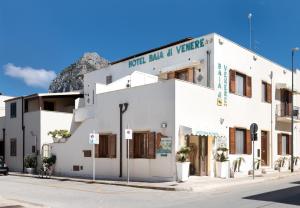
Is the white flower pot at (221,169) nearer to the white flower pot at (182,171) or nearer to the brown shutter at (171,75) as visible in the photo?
the white flower pot at (182,171)

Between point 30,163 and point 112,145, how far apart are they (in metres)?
9.19

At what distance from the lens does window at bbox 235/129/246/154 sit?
25.4 meters

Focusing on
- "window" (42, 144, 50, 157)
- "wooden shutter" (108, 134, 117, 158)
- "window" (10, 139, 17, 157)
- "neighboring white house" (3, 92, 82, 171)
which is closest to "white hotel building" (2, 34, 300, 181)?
"wooden shutter" (108, 134, 117, 158)

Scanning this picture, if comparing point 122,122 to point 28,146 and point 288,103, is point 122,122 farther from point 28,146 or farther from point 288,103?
point 288,103

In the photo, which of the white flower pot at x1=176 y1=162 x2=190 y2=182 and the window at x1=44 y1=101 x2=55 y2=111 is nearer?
the white flower pot at x1=176 y1=162 x2=190 y2=182

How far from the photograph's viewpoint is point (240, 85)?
2622 centimetres

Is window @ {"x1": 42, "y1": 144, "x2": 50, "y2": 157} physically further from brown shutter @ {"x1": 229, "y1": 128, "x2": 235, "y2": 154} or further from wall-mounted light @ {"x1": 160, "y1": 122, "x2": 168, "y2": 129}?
brown shutter @ {"x1": 229, "y1": 128, "x2": 235, "y2": 154}

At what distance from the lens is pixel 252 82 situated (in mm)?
27312

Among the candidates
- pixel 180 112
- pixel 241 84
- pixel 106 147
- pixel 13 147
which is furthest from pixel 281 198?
pixel 13 147

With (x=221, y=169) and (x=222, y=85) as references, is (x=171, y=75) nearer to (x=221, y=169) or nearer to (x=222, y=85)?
(x=222, y=85)

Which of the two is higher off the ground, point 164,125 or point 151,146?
point 164,125

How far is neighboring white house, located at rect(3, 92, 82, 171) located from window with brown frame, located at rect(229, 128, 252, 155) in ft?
42.1

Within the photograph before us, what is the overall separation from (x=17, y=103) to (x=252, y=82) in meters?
18.9

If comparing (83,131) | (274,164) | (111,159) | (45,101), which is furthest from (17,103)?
(274,164)
